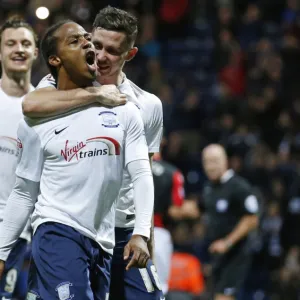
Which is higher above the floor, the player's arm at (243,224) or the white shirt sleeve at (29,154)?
the white shirt sleeve at (29,154)

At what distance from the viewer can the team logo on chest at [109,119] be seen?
4113mm

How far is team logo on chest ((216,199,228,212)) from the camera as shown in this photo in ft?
30.4

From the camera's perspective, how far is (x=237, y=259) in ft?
30.1

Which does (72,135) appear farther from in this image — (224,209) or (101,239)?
(224,209)

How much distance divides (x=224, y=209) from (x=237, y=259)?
549 mm

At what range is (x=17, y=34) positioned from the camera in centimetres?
562

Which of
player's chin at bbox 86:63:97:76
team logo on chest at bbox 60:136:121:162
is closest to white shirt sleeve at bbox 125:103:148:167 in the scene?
team logo on chest at bbox 60:136:121:162

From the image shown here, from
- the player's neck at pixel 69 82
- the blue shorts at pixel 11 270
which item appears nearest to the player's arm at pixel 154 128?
the player's neck at pixel 69 82

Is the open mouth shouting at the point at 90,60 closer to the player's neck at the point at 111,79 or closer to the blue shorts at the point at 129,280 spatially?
the player's neck at the point at 111,79

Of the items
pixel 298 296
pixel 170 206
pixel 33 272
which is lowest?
pixel 298 296

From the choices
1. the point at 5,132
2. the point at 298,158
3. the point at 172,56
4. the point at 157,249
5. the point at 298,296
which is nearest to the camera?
the point at 5,132

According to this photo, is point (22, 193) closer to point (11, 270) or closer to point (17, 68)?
point (11, 270)

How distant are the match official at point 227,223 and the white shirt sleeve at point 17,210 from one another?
4823 millimetres

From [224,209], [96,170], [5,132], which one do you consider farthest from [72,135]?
[224,209]
